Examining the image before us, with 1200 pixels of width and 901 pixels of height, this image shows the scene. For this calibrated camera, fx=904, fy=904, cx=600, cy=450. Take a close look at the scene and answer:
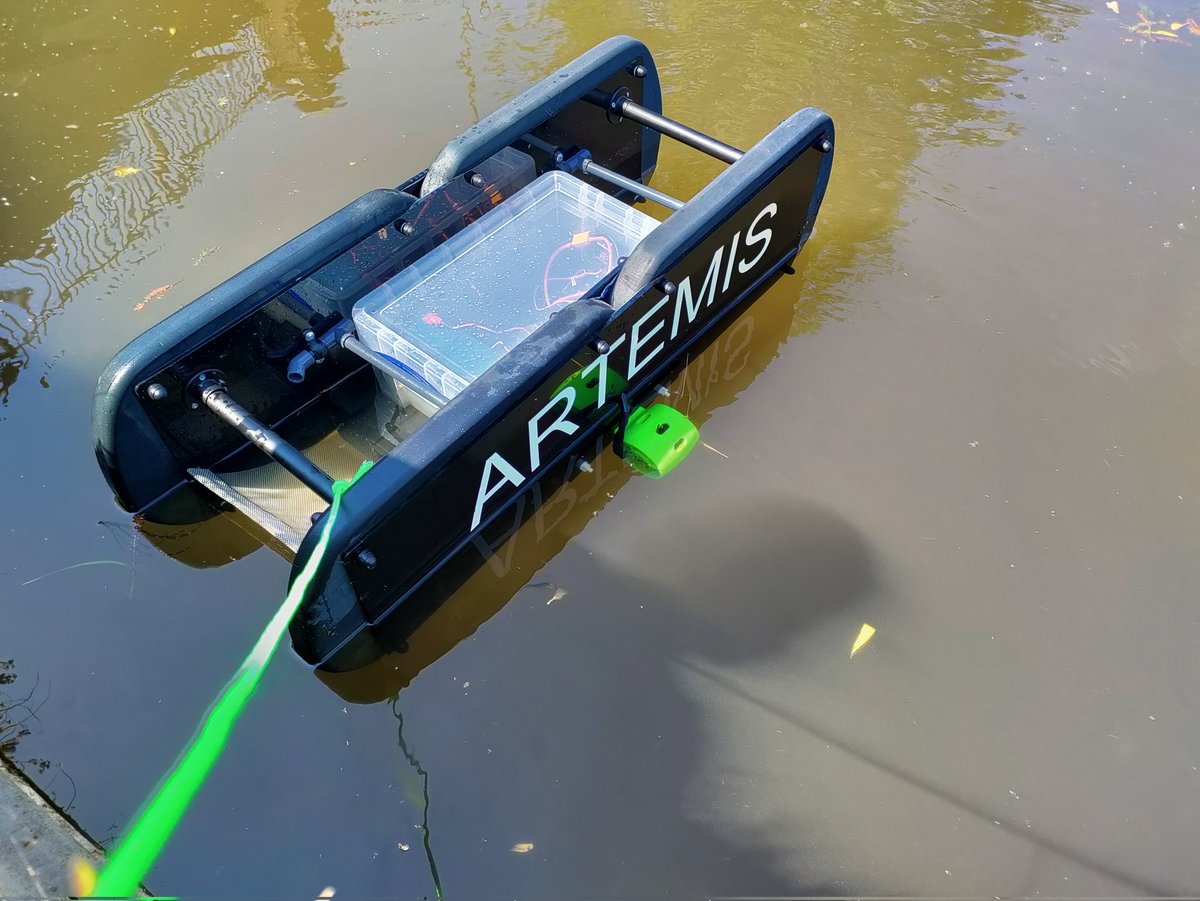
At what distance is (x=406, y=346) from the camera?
8.38 feet

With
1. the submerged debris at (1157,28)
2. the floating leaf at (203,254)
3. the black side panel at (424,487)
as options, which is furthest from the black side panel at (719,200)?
the submerged debris at (1157,28)

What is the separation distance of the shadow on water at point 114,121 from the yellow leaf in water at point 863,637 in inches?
113

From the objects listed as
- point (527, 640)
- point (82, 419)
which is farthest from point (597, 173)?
point (82, 419)

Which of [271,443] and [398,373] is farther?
[398,373]

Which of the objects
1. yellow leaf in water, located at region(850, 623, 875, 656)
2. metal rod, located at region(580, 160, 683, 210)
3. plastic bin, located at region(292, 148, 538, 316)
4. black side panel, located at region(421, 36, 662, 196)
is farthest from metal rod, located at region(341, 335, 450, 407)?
yellow leaf in water, located at region(850, 623, 875, 656)

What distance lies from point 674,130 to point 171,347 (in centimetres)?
180

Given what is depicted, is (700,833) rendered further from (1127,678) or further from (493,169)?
(493,169)

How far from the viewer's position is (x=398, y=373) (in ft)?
8.50

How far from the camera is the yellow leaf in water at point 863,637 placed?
2494 mm

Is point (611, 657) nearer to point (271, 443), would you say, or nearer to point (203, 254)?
point (271, 443)

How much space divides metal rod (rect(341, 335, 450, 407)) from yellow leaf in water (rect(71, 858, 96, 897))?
137 cm

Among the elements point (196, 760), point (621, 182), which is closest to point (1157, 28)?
point (621, 182)

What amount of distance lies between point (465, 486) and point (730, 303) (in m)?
1.32

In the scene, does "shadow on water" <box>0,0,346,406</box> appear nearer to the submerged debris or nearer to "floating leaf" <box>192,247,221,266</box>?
"floating leaf" <box>192,247,221,266</box>
